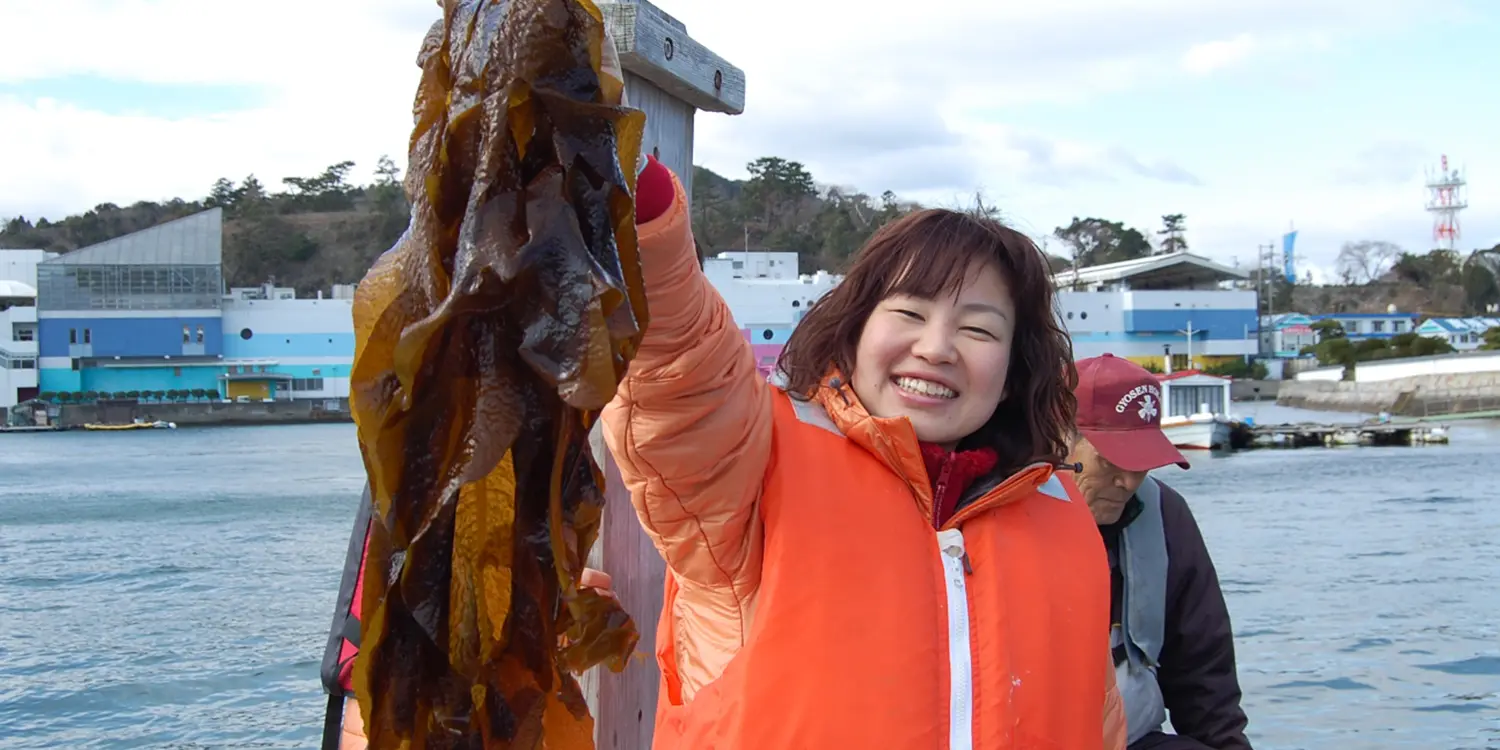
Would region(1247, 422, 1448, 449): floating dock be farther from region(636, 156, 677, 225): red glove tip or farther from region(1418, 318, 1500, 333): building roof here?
region(636, 156, 677, 225): red glove tip

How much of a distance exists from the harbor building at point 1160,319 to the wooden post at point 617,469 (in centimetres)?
5182

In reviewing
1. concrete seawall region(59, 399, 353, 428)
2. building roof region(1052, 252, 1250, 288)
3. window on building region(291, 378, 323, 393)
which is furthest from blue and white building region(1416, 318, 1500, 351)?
concrete seawall region(59, 399, 353, 428)

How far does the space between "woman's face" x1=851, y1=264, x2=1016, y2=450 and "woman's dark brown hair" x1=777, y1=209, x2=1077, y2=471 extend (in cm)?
3

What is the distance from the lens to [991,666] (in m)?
1.57

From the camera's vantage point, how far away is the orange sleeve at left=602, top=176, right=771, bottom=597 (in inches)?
47.4

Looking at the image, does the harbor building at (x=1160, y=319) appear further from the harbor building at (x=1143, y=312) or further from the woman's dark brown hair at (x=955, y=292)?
the woman's dark brown hair at (x=955, y=292)

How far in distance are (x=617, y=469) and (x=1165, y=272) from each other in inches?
2461

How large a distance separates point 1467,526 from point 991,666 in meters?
19.8

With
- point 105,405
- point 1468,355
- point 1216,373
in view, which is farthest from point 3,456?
point 1468,355

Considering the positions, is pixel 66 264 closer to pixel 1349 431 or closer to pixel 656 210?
pixel 1349 431

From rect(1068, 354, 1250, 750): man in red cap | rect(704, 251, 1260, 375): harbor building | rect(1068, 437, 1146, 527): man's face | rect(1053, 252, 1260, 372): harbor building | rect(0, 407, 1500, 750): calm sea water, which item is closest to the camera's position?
rect(1068, 354, 1250, 750): man in red cap

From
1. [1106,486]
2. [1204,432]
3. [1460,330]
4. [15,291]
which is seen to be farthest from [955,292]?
[1460,330]

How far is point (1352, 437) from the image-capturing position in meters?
35.2

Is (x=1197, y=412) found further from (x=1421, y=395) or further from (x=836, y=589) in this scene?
(x=836, y=589)
